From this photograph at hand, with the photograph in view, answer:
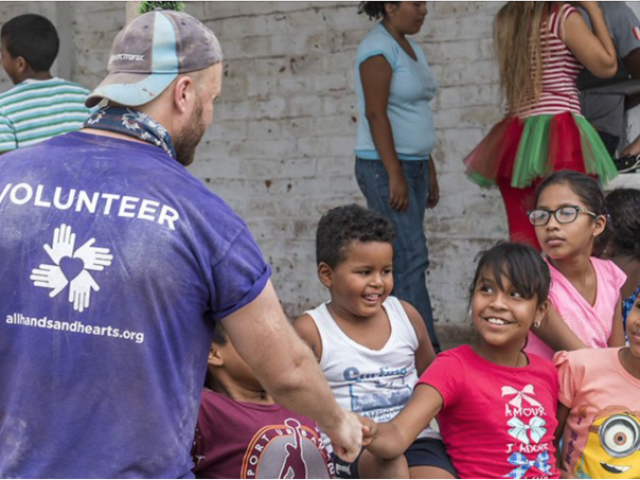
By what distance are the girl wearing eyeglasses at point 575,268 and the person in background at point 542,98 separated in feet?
1.52

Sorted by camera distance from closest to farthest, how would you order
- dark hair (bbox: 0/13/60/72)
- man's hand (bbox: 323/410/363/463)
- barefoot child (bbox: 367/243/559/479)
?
1. man's hand (bbox: 323/410/363/463)
2. barefoot child (bbox: 367/243/559/479)
3. dark hair (bbox: 0/13/60/72)

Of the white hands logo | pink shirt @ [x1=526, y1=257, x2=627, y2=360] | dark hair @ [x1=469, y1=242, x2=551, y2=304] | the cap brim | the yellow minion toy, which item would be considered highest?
the cap brim

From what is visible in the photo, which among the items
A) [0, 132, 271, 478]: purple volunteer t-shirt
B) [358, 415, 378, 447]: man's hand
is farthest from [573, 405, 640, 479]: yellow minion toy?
[0, 132, 271, 478]: purple volunteer t-shirt

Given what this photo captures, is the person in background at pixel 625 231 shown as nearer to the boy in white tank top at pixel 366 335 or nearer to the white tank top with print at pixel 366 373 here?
the boy in white tank top at pixel 366 335

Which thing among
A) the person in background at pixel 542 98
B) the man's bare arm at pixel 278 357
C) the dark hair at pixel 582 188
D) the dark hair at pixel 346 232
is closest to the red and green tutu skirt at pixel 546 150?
the person in background at pixel 542 98

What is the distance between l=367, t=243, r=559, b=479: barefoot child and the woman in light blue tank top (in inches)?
66.4

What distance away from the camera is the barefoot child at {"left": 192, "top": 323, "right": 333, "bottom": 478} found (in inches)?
107

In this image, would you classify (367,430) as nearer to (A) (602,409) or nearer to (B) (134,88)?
(A) (602,409)

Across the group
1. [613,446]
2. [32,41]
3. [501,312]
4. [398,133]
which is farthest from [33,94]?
[613,446]

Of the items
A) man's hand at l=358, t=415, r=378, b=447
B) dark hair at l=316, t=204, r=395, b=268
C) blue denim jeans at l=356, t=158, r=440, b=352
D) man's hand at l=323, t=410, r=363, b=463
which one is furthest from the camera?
blue denim jeans at l=356, t=158, r=440, b=352

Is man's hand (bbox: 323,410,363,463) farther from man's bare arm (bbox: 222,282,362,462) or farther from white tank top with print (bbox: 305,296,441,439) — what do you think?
white tank top with print (bbox: 305,296,441,439)

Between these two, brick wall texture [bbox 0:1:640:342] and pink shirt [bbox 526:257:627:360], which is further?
brick wall texture [bbox 0:1:640:342]

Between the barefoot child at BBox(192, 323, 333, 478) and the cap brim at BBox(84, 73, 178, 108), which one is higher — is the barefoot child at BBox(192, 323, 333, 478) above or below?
below

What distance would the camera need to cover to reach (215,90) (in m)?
2.21
